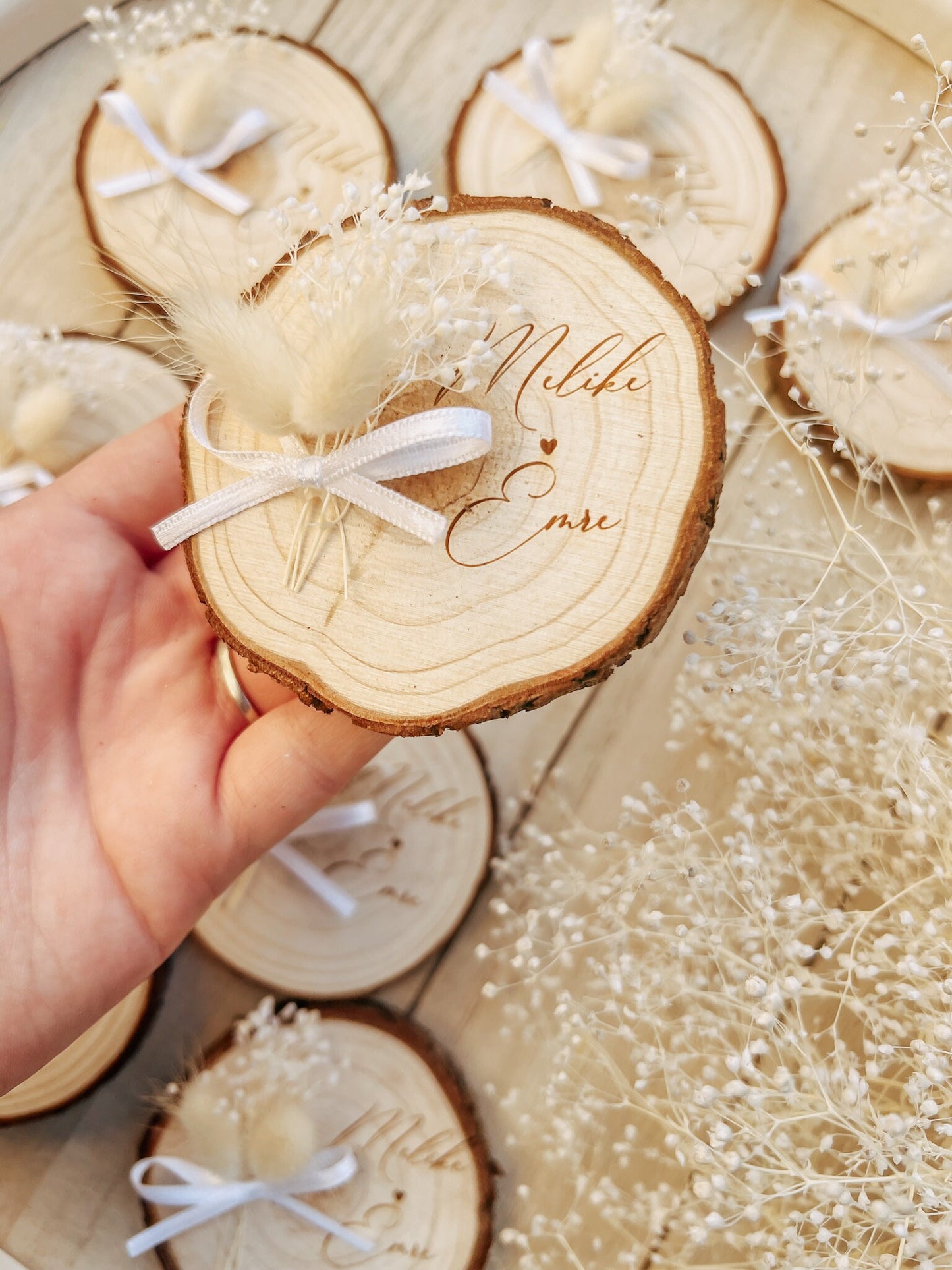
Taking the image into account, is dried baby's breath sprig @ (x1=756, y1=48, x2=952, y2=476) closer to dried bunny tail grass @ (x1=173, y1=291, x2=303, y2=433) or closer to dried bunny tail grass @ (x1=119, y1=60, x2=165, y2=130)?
dried bunny tail grass @ (x1=173, y1=291, x2=303, y2=433)

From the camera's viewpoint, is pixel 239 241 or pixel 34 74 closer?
pixel 239 241

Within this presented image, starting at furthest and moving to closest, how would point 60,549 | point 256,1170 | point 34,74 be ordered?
1. point 34,74
2. point 256,1170
3. point 60,549

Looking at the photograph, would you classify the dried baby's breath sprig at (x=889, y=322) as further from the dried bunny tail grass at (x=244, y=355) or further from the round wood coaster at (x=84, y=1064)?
the round wood coaster at (x=84, y=1064)

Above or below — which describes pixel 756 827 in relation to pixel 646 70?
below

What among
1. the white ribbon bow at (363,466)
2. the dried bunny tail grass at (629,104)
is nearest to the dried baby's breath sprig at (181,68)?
the dried bunny tail grass at (629,104)

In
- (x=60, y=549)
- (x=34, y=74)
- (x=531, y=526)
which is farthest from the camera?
(x=34, y=74)

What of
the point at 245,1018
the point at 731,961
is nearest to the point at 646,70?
the point at 731,961

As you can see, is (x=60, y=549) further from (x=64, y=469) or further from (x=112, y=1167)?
(x=112, y=1167)
